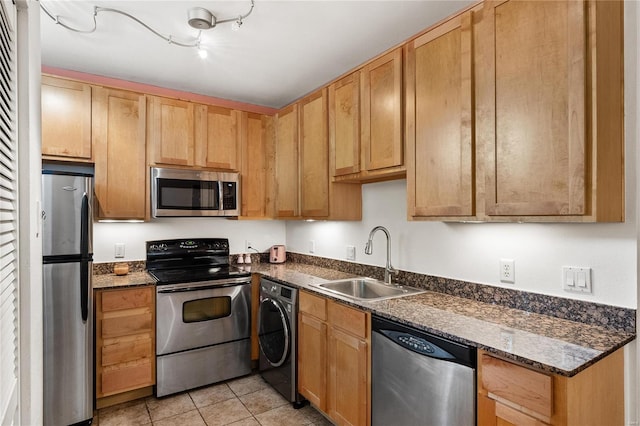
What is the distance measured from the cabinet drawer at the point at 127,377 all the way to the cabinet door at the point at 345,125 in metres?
2.06

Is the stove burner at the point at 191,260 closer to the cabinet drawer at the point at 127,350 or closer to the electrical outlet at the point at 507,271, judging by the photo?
the cabinet drawer at the point at 127,350

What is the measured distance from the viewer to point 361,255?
2984mm

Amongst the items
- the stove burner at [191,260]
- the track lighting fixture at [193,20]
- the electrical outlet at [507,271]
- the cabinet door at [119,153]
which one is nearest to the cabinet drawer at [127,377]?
the stove burner at [191,260]

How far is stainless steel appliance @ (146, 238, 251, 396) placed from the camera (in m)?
2.81

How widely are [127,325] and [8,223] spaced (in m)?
1.94

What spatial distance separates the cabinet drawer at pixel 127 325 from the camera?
104 inches

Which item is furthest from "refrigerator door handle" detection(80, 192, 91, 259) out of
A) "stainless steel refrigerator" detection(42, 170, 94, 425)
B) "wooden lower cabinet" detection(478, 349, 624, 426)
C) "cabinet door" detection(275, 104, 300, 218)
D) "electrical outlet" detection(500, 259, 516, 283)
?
"electrical outlet" detection(500, 259, 516, 283)

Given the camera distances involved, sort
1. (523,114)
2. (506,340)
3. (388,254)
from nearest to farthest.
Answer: (506,340), (523,114), (388,254)

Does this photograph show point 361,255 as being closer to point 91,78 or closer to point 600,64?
point 600,64

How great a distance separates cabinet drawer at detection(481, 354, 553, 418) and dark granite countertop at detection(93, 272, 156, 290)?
93.5 inches

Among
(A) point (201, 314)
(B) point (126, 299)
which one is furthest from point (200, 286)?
(B) point (126, 299)

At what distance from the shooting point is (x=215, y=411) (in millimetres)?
2635

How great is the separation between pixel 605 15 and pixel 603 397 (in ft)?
4.74

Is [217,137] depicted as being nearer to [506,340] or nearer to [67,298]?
[67,298]
